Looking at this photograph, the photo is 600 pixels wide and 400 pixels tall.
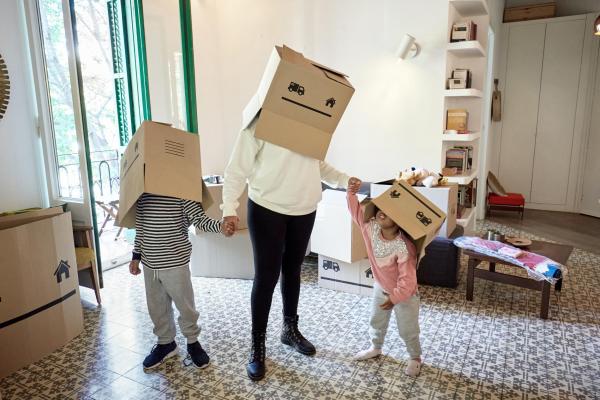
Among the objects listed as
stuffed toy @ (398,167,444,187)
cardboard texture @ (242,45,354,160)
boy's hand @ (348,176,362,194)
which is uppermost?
cardboard texture @ (242,45,354,160)

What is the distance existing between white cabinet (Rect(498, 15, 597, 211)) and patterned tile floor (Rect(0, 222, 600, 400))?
119 inches

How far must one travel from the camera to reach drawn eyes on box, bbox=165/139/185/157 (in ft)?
5.68

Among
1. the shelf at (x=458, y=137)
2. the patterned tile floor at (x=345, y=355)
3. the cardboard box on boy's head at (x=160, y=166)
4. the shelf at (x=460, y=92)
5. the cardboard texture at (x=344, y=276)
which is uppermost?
the shelf at (x=460, y=92)

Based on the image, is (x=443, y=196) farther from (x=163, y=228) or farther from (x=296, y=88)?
(x=163, y=228)

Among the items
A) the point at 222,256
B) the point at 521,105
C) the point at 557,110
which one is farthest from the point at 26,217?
the point at 557,110

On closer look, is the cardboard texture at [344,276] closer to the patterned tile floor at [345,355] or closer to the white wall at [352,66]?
the patterned tile floor at [345,355]

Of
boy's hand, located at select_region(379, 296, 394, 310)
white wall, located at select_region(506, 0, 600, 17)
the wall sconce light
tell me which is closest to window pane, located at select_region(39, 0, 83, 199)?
boy's hand, located at select_region(379, 296, 394, 310)

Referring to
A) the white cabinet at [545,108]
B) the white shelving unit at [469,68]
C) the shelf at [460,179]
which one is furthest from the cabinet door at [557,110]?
the shelf at [460,179]

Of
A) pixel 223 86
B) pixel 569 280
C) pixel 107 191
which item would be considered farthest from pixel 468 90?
pixel 107 191

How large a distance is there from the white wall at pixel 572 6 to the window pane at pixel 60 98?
209 inches

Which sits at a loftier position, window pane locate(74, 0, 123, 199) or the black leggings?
window pane locate(74, 0, 123, 199)

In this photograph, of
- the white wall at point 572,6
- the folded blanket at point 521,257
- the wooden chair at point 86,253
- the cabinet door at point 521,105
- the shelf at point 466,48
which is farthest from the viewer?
the cabinet door at point 521,105

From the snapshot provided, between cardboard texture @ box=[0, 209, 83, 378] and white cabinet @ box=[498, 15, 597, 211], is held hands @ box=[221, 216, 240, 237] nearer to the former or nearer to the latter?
cardboard texture @ box=[0, 209, 83, 378]

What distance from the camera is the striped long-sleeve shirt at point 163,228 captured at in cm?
184
